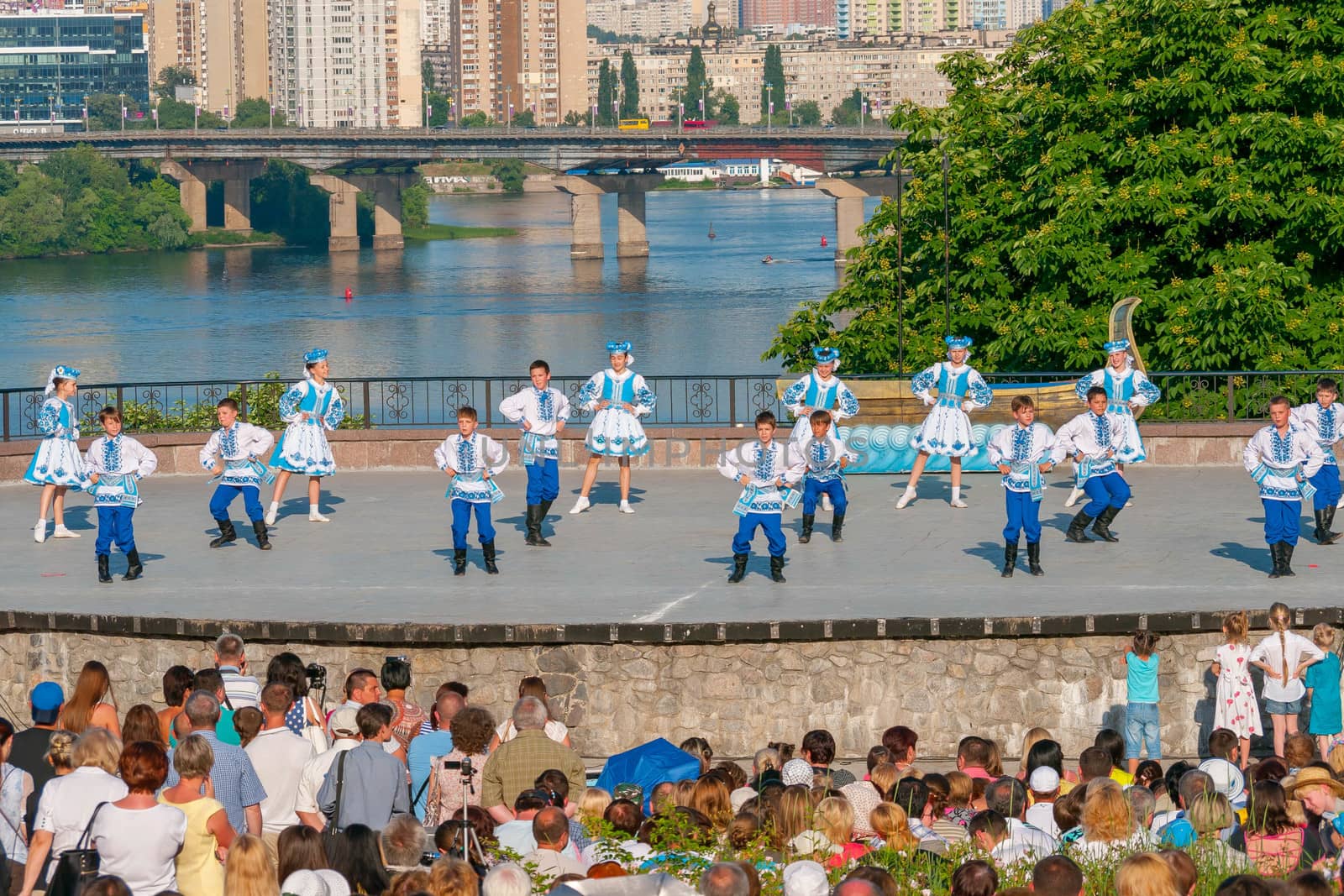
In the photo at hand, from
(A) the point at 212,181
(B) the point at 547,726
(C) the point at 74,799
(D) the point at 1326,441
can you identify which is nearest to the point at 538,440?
(D) the point at 1326,441

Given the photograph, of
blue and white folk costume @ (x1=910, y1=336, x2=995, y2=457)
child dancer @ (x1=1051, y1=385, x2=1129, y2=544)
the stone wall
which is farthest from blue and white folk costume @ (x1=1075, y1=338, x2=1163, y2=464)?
the stone wall

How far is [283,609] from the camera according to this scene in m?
16.4

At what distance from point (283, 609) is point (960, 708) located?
17.5 ft

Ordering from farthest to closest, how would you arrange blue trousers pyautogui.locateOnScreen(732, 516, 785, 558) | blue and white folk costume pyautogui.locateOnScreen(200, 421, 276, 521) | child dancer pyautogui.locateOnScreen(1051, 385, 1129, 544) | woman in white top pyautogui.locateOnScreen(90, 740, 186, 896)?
blue and white folk costume pyautogui.locateOnScreen(200, 421, 276, 521) < child dancer pyautogui.locateOnScreen(1051, 385, 1129, 544) < blue trousers pyautogui.locateOnScreen(732, 516, 785, 558) < woman in white top pyautogui.locateOnScreen(90, 740, 186, 896)

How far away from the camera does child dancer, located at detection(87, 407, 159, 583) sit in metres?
17.6

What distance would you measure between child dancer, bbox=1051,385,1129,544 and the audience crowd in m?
6.97

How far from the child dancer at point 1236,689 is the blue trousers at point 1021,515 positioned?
124 inches

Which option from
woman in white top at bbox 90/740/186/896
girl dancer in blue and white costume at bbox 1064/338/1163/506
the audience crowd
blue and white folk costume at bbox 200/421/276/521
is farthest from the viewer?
girl dancer in blue and white costume at bbox 1064/338/1163/506

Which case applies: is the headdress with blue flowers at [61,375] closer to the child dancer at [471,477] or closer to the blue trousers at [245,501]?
Result: the blue trousers at [245,501]

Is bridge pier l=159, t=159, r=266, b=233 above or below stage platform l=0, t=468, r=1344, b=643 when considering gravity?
above

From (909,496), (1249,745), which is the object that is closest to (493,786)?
(1249,745)

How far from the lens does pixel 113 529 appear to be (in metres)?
17.7

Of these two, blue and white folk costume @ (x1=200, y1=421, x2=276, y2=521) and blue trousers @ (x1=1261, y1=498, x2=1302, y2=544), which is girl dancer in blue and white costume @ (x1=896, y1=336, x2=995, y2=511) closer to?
blue trousers @ (x1=1261, y1=498, x2=1302, y2=544)

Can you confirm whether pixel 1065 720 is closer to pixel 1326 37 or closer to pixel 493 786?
pixel 493 786
